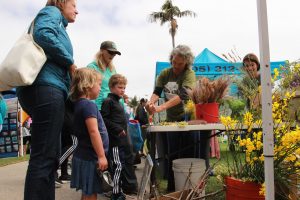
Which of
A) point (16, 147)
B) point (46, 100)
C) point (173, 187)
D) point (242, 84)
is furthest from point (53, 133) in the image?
point (16, 147)

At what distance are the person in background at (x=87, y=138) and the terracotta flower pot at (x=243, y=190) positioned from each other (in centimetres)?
83

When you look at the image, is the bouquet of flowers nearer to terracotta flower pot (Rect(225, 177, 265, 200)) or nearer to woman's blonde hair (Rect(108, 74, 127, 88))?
woman's blonde hair (Rect(108, 74, 127, 88))

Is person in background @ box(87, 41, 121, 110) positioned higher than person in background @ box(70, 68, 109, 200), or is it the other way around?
person in background @ box(87, 41, 121, 110)

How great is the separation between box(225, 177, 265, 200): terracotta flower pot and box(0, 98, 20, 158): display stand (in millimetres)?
7375

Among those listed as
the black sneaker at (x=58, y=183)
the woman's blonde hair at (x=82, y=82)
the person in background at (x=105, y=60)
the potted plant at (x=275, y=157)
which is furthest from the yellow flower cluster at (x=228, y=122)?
the black sneaker at (x=58, y=183)

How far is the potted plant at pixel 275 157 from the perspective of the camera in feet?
A: 6.70

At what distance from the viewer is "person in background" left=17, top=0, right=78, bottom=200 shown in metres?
A: 2.04

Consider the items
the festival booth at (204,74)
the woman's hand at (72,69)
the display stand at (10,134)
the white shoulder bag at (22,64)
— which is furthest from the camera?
the display stand at (10,134)

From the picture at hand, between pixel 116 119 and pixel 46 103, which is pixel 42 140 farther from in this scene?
pixel 116 119

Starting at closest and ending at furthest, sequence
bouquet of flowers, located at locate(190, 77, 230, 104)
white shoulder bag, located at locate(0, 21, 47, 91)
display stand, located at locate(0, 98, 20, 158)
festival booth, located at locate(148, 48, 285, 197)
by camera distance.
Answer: white shoulder bag, located at locate(0, 21, 47, 91) → festival booth, located at locate(148, 48, 285, 197) → bouquet of flowers, located at locate(190, 77, 230, 104) → display stand, located at locate(0, 98, 20, 158)

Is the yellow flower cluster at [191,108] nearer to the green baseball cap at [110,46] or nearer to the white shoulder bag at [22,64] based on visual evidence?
the green baseball cap at [110,46]

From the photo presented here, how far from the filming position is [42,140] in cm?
205

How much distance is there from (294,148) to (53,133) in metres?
1.39

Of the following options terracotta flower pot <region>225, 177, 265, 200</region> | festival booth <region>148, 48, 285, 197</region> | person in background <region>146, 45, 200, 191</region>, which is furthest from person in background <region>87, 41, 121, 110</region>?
terracotta flower pot <region>225, 177, 265, 200</region>
